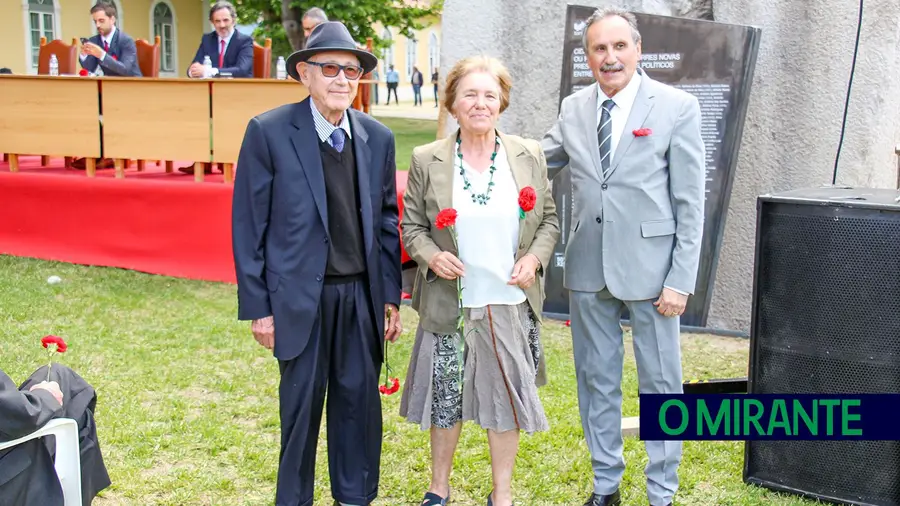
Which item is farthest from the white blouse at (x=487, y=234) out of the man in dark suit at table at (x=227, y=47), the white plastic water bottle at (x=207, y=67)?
the man in dark suit at table at (x=227, y=47)

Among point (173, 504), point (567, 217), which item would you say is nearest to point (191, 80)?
point (567, 217)

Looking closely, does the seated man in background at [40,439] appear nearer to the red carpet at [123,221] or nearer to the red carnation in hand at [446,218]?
the red carnation in hand at [446,218]

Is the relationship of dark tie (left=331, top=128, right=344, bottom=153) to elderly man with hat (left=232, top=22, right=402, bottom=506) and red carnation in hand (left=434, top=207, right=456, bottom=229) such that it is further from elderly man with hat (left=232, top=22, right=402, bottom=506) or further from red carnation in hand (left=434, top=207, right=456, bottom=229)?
red carnation in hand (left=434, top=207, right=456, bottom=229)

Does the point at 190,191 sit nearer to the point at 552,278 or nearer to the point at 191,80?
the point at 191,80

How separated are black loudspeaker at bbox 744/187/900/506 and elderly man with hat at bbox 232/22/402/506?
4.89 ft

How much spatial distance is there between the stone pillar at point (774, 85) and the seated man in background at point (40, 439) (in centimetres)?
417

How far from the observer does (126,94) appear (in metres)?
8.34

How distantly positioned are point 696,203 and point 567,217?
324 centimetres

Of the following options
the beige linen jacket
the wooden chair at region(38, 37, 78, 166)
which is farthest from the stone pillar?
the wooden chair at region(38, 37, 78, 166)

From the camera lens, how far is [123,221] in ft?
27.3

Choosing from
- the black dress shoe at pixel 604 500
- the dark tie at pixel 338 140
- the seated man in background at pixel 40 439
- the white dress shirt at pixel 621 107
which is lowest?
the black dress shoe at pixel 604 500

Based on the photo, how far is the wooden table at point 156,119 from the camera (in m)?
8.12

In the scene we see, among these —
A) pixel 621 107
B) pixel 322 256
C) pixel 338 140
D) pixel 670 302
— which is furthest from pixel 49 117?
pixel 670 302

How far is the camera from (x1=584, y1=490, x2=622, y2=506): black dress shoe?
388 centimetres
